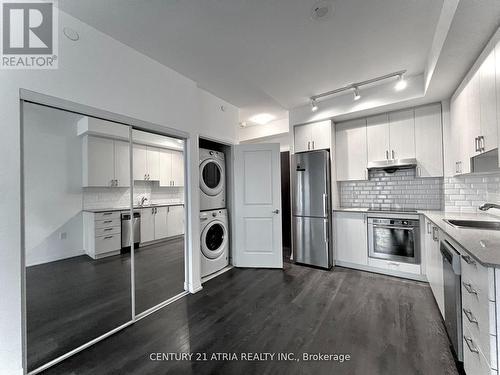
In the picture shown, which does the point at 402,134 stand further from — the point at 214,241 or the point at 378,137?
the point at 214,241

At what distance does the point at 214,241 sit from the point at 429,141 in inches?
133

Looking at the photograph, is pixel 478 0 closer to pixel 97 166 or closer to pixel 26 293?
pixel 97 166

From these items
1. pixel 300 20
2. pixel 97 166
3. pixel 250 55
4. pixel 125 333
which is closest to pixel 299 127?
pixel 250 55

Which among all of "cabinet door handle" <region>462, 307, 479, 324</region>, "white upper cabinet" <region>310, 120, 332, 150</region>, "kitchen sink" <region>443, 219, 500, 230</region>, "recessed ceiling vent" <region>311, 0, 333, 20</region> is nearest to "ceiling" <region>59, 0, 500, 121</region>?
"recessed ceiling vent" <region>311, 0, 333, 20</region>

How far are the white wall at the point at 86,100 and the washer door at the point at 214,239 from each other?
0.36 metres

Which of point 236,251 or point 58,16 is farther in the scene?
point 236,251

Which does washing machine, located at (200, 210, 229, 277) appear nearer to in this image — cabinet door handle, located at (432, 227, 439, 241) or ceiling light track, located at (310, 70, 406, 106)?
ceiling light track, located at (310, 70, 406, 106)

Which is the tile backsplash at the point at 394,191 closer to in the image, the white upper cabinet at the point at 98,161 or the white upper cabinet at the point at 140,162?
the white upper cabinet at the point at 140,162

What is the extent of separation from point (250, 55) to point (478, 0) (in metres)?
1.72

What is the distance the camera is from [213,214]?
3.30 m

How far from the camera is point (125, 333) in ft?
6.34

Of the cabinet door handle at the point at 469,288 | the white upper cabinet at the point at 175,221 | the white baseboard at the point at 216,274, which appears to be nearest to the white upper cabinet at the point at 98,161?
the white upper cabinet at the point at 175,221

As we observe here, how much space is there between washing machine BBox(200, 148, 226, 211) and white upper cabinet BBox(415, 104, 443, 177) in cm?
285

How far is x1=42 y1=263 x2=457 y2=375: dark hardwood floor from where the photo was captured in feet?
5.02
